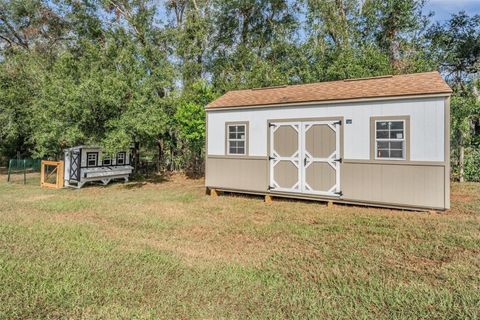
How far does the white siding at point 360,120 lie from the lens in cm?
682

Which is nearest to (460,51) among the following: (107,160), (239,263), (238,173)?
(238,173)

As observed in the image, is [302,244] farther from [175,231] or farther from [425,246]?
[175,231]

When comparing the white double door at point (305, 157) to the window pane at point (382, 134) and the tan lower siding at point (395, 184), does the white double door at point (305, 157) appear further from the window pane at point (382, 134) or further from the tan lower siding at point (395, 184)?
the window pane at point (382, 134)

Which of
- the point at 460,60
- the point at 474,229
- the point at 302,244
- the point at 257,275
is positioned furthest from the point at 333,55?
the point at 257,275

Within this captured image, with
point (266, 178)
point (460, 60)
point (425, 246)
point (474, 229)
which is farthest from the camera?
point (460, 60)

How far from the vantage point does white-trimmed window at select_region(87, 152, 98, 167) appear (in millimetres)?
11577

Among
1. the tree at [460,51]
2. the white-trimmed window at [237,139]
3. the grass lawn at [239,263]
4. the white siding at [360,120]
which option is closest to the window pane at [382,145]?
the white siding at [360,120]

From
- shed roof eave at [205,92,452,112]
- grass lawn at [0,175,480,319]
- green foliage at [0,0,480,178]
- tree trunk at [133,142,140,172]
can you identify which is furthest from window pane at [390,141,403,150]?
tree trunk at [133,142,140,172]

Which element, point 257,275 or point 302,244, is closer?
point 257,275

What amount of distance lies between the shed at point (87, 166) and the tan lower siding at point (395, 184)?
873 centimetres

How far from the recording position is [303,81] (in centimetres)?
1486

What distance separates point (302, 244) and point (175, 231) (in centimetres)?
235

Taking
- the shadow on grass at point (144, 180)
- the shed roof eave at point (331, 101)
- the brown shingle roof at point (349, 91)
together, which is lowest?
the shadow on grass at point (144, 180)

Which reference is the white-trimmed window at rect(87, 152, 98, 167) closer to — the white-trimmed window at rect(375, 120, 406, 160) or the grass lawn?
the grass lawn
